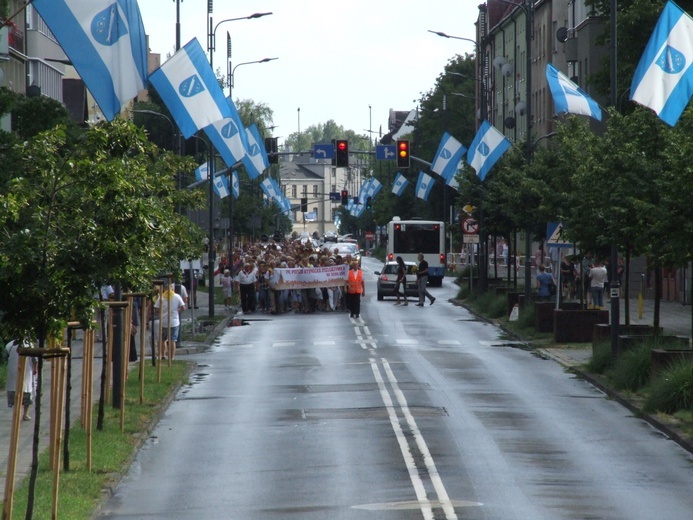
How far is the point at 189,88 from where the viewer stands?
24.6 m

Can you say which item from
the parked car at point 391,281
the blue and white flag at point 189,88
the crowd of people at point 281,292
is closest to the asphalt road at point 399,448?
the blue and white flag at point 189,88

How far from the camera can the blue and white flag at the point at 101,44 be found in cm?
A: 1802

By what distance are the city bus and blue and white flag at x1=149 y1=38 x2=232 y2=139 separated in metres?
48.7

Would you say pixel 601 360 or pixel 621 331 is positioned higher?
pixel 621 331

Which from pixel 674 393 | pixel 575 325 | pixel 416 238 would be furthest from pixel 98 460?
pixel 416 238

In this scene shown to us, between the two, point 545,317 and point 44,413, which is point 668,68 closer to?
Answer: point 44,413

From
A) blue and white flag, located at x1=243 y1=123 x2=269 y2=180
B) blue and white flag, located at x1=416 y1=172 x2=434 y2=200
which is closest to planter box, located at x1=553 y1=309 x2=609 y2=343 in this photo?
blue and white flag, located at x1=243 y1=123 x2=269 y2=180

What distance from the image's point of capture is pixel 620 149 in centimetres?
2609

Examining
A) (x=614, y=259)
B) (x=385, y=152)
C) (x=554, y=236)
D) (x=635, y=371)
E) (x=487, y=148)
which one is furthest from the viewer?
(x=385, y=152)

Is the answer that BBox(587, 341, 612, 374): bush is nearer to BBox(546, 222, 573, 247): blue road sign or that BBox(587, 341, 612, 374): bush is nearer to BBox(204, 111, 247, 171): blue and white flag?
BBox(546, 222, 573, 247): blue road sign

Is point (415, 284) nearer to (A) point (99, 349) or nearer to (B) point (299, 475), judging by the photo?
(A) point (99, 349)

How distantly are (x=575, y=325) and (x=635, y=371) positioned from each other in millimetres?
10523

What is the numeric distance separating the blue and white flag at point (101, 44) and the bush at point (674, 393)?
328 inches

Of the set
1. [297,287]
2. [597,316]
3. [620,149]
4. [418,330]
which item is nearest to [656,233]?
[620,149]
